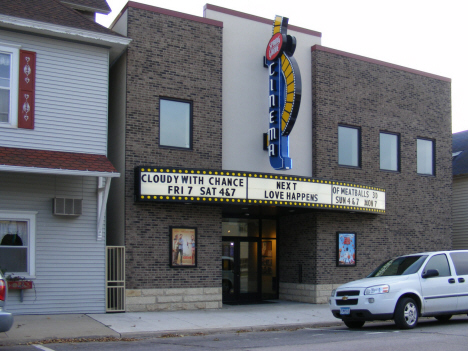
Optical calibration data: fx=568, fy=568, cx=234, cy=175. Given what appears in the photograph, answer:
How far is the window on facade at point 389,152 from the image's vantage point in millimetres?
21175

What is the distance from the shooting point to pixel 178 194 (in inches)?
617

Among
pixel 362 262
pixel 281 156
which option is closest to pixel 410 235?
pixel 362 262

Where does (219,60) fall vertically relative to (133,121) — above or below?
above

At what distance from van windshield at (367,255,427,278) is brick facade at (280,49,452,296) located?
5097mm

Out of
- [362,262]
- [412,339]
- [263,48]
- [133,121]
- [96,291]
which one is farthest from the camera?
[362,262]

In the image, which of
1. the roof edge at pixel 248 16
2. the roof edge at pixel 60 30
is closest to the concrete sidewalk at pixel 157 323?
the roof edge at pixel 60 30

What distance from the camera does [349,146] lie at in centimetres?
2038

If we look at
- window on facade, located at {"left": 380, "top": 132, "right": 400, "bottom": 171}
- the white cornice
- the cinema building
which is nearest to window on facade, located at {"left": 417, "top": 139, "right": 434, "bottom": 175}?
the cinema building

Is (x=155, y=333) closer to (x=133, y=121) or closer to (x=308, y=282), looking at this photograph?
(x=133, y=121)

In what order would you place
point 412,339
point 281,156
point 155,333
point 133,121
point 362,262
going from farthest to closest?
point 362,262 < point 281,156 < point 133,121 < point 155,333 < point 412,339

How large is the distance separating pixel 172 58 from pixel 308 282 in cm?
859

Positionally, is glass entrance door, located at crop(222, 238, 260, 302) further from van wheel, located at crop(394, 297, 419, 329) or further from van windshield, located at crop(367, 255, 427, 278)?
van wheel, located at crop(394, 297, 419, 329)

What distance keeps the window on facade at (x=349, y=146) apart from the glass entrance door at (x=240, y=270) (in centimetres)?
429

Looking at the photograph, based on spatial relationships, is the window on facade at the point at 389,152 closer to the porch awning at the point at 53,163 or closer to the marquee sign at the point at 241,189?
the marquee sign at the point at 241,189
